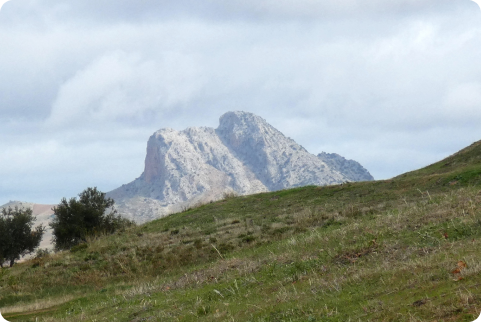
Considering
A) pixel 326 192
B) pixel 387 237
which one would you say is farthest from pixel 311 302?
pixel 326 192

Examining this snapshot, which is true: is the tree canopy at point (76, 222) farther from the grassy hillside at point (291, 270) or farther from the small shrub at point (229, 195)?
the grassy hillside at point (291, 270)

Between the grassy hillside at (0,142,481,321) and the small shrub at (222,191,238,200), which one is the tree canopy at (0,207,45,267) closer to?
the grassy hillside at (0,142,481,321)

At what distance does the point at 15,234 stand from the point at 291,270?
49634 millimetres

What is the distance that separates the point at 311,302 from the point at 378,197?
26002mm

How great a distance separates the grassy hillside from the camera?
8.34 m

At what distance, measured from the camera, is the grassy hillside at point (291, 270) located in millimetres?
8336

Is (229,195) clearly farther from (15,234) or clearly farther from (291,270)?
(291,270)

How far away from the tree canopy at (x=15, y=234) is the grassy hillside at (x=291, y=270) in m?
23.7

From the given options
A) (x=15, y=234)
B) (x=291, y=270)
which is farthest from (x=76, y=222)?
(x=291, y=270)

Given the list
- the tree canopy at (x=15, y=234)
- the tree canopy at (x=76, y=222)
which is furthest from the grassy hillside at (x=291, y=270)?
the tree canopy at (x=15, y=234)

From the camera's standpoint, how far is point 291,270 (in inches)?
520

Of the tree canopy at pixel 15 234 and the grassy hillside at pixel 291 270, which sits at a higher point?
the tree canopy at pixel 15 234

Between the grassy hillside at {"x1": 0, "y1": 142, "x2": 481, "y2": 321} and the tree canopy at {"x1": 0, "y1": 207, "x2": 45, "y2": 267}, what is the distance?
23.7m

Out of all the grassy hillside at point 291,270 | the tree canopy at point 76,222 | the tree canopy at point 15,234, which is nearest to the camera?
the grassy hillside at point 291,270
